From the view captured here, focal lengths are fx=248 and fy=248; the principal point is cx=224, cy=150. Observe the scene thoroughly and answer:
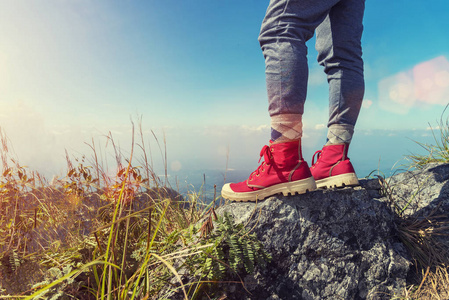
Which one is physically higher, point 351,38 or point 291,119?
point 351,38

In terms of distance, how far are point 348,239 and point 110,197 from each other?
64.4 inches

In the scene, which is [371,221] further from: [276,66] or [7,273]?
[7,273]

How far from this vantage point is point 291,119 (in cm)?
150

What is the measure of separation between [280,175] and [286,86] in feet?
1.86

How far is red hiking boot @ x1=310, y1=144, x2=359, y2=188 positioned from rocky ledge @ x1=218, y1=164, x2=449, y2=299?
86 millimetres

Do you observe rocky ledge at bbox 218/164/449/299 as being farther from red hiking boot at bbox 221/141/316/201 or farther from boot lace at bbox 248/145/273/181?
boot lace at bbox 248/145/273/181

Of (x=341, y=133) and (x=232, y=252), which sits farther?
(x=341, y=133)

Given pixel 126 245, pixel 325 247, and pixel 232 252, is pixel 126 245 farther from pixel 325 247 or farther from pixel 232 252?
pixel 325 247

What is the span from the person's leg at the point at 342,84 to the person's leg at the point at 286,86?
323 millimetres

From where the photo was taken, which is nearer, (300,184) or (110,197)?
(300,184)

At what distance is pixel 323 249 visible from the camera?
4.95ft

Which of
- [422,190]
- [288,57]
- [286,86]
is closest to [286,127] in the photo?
[286,86]

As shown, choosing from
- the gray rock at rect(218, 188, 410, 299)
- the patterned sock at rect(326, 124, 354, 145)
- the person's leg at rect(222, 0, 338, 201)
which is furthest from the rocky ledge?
the patterned sock at rect(326, 124, 354, 145)

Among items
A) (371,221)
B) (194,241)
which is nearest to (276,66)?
(194,241)
